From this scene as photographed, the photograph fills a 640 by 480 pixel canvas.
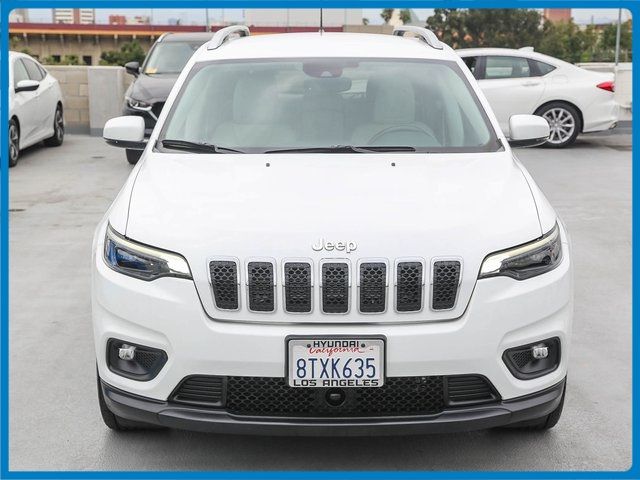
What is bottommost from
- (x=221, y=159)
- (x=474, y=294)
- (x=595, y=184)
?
(x=595, y=184)

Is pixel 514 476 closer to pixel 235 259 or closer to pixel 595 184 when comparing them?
pixel 235 259

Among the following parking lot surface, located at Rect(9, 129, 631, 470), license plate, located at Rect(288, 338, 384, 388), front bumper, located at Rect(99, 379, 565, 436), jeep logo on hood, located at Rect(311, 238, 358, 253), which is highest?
jeep logo on hood, located at Rect(311, 238, 358, 253)

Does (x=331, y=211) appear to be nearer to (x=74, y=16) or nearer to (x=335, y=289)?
(x=335, y=289)

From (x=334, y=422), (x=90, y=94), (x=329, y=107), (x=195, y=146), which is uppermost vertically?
(x=329, y=107)

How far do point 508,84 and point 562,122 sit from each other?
0.97 m

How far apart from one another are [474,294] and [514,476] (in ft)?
2.75

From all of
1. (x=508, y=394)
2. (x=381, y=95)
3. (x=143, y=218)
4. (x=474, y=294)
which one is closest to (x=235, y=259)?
(x=143, y=218)

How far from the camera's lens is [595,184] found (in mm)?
10906

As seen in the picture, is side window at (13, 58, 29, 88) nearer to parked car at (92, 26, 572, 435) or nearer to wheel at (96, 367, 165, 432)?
wheel at (96, 367, 165, 432)

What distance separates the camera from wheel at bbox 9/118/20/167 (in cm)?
1194

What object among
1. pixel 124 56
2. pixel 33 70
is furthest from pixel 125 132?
pixel 124 56

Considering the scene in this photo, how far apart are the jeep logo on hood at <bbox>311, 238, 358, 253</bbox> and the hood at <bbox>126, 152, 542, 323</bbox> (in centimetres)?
1

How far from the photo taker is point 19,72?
41.8ft

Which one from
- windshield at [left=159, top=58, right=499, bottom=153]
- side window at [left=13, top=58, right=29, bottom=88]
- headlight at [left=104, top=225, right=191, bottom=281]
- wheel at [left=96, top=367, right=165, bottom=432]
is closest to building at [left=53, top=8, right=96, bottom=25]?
side window at [left=13, top=58, right=29, bottom=88]
